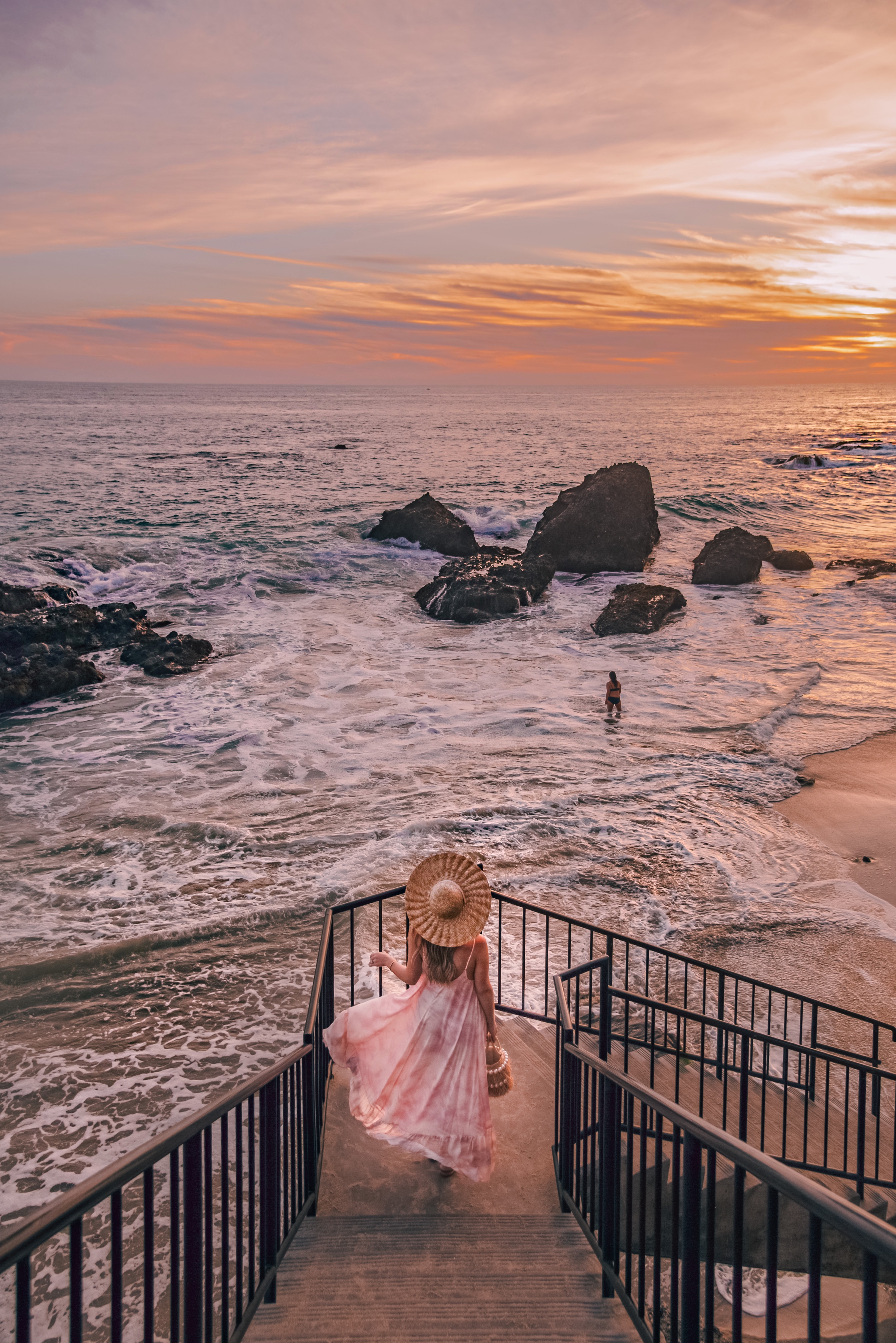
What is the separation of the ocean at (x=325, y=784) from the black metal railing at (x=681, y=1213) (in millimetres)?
3534

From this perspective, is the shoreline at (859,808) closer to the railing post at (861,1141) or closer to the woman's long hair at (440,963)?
the railing post at (861,1141)

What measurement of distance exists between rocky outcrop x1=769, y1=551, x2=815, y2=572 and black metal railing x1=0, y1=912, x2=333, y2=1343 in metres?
31.5

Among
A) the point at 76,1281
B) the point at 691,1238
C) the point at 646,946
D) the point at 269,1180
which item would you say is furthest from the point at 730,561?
the point at 76,1281

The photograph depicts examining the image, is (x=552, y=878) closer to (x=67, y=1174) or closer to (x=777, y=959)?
(x=777, y=959)

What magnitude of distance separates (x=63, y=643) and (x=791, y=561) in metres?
27.4

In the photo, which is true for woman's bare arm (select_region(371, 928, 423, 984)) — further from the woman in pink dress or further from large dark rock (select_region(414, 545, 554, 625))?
large dark rock (select_region(414, 545, 554, 625))

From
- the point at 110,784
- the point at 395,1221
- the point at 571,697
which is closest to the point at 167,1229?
the point at 395,1221

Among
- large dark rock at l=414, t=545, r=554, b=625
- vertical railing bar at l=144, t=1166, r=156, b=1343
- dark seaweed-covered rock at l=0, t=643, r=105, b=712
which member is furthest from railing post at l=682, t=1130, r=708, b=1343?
large dark rock at l=414, t=545, r=554, b=625

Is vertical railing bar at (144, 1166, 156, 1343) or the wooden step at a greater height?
vertical railing bar at (144, 1166, 156, 1343)

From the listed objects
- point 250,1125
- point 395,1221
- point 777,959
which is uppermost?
point 250,1125

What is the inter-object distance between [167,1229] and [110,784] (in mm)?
9227

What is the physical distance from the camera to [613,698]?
16.8 m

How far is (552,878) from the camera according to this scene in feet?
35.2

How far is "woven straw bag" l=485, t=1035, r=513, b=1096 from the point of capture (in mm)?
5535
